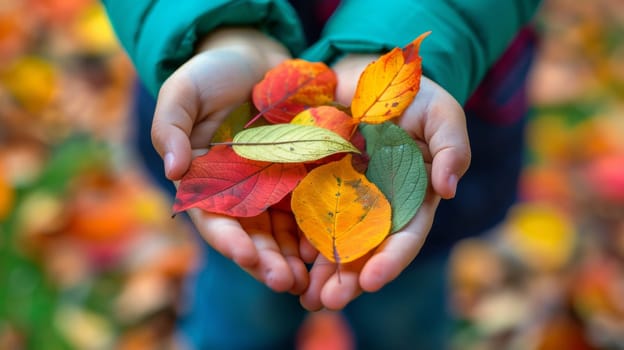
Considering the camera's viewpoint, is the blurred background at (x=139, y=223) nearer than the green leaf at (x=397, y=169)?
No

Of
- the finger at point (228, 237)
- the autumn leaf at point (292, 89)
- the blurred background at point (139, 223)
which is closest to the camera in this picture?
the finger at point (228, 237)

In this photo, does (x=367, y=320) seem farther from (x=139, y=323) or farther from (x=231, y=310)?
(x=139, y=323)

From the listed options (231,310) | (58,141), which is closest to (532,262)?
(231,310)

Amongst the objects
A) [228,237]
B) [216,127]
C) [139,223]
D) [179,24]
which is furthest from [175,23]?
[139,223]

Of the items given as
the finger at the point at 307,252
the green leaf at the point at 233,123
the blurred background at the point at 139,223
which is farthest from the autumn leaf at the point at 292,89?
the blurred background at the point at 139,223

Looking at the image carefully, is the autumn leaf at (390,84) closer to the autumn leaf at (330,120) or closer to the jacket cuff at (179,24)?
the autumn leaf at (330,120)

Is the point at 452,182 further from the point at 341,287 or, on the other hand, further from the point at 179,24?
the point at 179,24
